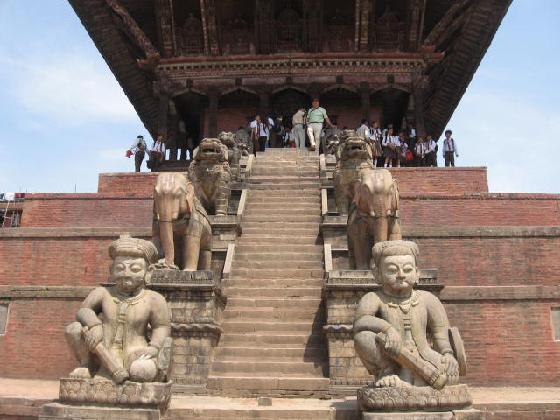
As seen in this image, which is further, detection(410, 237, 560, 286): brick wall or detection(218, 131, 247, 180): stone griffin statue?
detection(218, 131, 247, 180): stone griffin statue

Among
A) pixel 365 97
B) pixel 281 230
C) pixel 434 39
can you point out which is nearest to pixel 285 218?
pixel 281 230

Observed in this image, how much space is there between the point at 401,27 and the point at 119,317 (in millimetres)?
17777

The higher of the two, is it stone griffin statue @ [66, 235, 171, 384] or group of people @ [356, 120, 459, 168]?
group of people @ [356, 120, 459, 168]

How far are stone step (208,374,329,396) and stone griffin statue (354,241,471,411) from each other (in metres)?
1.94

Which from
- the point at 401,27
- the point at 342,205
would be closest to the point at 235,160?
the point at 342,205

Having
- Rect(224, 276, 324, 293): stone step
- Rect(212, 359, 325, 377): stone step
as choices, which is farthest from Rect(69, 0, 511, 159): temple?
Rect(212, 359, 325, 377): stone step

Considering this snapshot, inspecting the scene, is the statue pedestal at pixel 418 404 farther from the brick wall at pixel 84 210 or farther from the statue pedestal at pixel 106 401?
the brick wall at pixel 84 210

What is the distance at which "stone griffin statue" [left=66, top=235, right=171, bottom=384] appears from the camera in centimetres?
459

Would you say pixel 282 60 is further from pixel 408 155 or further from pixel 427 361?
pixel 427 361

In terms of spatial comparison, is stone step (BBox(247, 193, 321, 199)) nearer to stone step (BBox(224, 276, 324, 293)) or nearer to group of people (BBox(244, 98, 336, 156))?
stone step (BBox(224, 276, 324, 293))

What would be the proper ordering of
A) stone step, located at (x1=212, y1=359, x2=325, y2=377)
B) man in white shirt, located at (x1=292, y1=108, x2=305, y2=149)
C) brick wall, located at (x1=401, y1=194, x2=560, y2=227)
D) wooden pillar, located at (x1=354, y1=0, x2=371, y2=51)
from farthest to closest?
wooden pillar, located at (x1=354, y1=0, x2=371, y2=51)
man in white shirt, located at (x1=292, y1=108, x2=305, y2=149)
brick wall, located at (x1=401, y1=194, x2=560, y2=227)
stone step, located at (x1=212, y1=359, x2=325, y2=377)

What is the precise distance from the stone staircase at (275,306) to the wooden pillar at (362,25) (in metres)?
9.24

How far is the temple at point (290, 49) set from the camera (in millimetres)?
19359

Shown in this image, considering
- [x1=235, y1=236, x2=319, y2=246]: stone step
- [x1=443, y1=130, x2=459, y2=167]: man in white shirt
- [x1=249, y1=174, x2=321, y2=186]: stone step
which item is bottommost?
[x1=235, y1=236, x2=319, y2=246]: stone step
